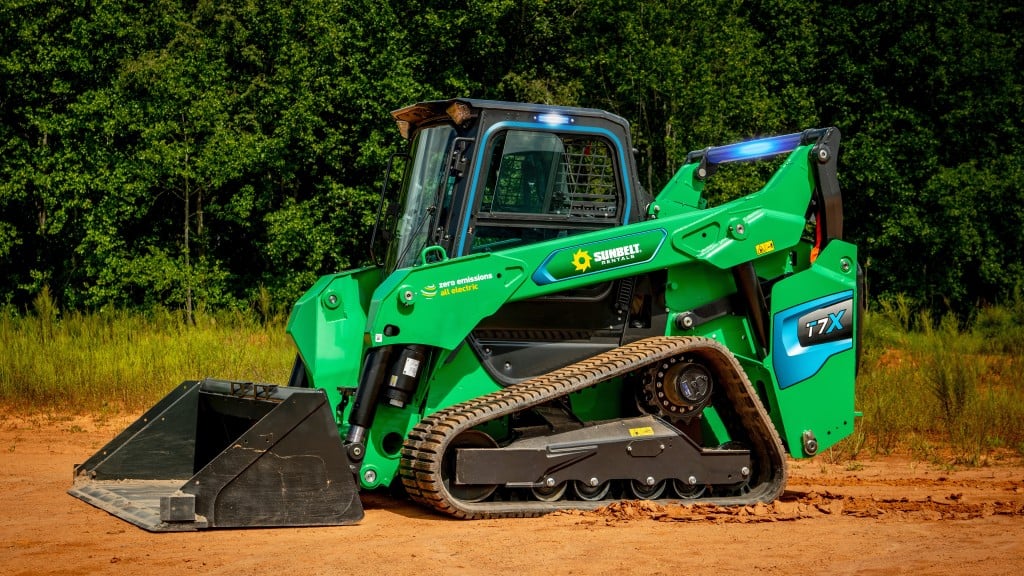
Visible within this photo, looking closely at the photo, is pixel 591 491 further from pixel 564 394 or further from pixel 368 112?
pixel 368 112

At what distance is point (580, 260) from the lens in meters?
7.73

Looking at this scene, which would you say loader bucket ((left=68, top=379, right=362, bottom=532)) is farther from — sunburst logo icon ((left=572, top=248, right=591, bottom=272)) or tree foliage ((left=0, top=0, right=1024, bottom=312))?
tree foliage ((left=0, top=0, right=1024, bottom=312))

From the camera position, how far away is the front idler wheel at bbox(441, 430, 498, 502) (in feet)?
23.9

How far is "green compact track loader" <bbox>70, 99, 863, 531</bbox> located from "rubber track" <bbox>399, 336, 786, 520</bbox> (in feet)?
0.06

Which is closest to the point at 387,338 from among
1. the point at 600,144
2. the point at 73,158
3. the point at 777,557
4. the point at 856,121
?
the point at 600,144

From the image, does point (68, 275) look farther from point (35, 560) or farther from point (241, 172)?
point (35, 560)

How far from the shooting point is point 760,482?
8211mm

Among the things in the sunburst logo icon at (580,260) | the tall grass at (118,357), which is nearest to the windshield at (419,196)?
the sunburst logo icon at (580,260)

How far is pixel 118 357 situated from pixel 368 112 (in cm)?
1329

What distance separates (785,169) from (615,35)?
19421mm

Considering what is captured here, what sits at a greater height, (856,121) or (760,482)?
(856,121)

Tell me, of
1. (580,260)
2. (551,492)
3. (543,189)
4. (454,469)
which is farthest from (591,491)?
(543,189)

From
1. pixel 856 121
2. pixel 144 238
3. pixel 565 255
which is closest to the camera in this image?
pixel 565 255

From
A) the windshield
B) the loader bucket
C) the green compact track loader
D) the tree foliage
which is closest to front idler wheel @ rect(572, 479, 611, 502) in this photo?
the green compact track loader
